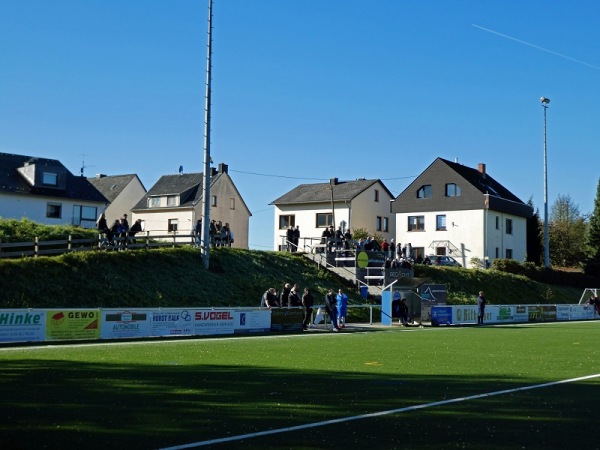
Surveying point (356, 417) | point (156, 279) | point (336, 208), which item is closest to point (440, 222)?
point (336, 208)

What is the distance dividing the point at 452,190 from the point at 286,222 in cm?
1746

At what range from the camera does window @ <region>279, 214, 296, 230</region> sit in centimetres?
7825

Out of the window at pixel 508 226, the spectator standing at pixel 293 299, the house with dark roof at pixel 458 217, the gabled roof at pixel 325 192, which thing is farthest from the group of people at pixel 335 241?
the window at pixel 508 226

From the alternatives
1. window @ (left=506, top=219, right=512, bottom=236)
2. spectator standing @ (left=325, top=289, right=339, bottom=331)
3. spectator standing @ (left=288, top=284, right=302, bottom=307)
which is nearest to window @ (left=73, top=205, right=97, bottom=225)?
spectator standing @ (left=288, top=284, right=302, bottom=307)

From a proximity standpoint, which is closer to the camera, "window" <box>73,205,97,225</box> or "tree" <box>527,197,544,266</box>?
"window" <box>73,205,97,225</box>

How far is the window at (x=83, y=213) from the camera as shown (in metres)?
61.3

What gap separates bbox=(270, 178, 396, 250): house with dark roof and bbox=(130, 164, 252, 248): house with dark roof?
13.0ft

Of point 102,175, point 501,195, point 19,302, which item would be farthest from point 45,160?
point 501,195

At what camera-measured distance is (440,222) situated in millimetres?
71812

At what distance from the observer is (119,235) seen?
128ft

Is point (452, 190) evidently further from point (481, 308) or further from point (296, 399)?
point (296, 399)

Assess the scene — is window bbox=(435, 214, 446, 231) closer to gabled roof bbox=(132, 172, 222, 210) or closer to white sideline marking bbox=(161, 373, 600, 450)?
gabled roof bbox=(132, 172, 222, 210)

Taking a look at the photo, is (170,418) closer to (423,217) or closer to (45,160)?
(45,160)

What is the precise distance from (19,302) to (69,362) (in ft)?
46.7
